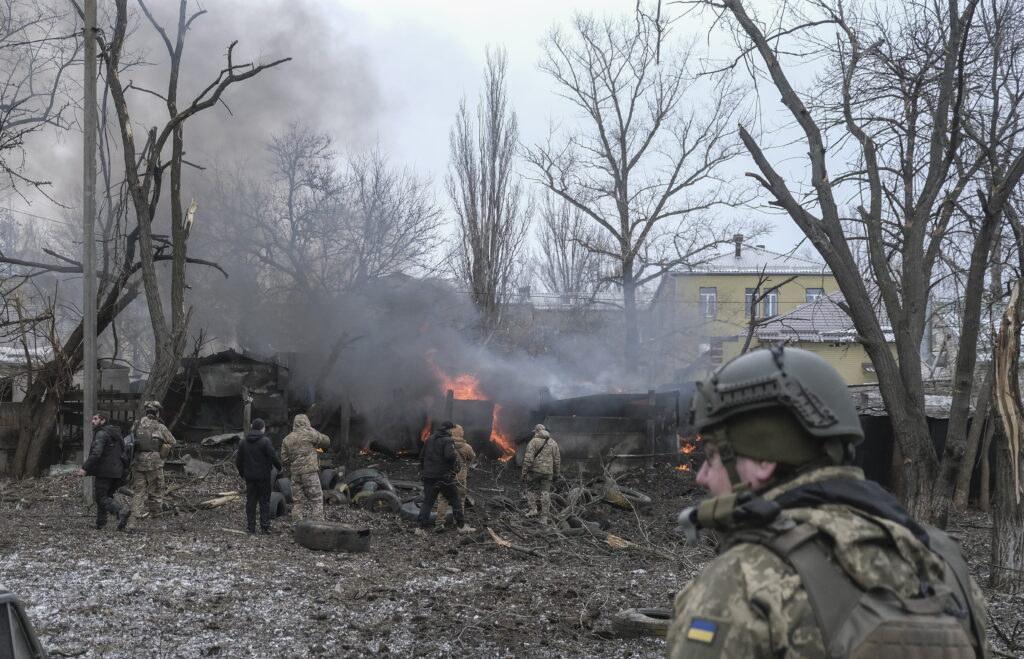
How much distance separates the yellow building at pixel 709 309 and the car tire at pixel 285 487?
1934 cm

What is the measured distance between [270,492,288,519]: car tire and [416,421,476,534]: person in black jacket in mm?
2183

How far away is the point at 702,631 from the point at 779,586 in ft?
0.58

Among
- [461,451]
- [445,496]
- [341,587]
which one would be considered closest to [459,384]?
[461,451]

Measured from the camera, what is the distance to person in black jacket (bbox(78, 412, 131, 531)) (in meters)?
11.4

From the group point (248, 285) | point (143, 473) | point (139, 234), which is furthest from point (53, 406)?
point (248, 285)

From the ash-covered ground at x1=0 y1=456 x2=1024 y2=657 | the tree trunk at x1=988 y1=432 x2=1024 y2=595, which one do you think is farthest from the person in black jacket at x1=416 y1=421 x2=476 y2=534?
the tree trunk at x1=988 y1=432 x2=1024 y2=595

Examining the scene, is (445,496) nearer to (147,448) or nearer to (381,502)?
(381,502)

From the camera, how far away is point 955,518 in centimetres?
1380

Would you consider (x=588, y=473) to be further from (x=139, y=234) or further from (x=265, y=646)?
(x=265, y=646)

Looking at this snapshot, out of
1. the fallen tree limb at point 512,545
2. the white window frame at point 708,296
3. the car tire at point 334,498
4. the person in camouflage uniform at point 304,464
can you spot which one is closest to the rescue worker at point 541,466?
the fallen tree limb at point 512,545

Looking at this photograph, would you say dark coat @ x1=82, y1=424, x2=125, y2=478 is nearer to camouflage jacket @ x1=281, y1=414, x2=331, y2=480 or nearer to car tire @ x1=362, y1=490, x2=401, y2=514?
camouflage jacket @ x1=281, y1=414, x2=331, y2=480

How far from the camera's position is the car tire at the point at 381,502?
14.2 meters

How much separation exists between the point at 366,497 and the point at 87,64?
795 centimetres

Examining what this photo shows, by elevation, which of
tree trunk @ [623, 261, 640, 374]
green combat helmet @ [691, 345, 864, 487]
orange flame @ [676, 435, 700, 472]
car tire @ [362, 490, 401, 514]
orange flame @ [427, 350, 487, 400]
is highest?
tree trunk @ [623, 261, 640, 374]
